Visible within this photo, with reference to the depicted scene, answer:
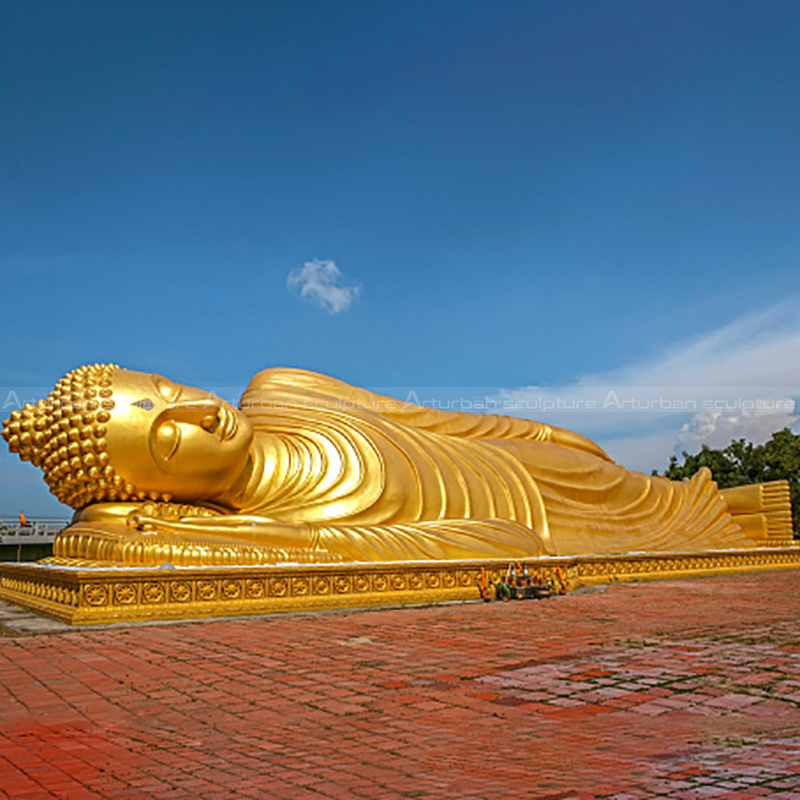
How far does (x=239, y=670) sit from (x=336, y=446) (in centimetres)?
437

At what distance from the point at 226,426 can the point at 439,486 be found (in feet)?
8.12

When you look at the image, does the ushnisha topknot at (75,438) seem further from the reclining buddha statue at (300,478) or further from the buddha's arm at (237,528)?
the buddha's arm at (237,528)

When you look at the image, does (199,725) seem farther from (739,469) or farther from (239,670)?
(739,469)

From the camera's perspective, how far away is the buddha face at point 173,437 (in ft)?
23.6

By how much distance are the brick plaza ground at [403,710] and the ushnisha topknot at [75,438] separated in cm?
199

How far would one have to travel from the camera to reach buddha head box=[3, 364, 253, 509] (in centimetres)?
717

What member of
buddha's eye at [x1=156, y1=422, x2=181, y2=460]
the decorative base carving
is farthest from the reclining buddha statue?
the decorative base carving

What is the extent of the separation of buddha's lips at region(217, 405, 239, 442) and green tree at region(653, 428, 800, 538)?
17.5 metres

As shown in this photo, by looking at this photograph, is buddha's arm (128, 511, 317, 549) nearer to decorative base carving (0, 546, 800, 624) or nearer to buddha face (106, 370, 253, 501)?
buddha face (106, 370, 253, 501)

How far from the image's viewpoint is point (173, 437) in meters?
7.31

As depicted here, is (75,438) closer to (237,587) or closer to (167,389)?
(167,389)

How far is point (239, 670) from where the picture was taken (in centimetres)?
401

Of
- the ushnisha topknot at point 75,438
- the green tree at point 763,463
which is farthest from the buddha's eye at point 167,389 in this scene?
the green tree at point 763,463

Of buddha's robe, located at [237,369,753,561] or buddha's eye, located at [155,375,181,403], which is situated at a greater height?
buddha's eye, located at [155,375,181,403]
